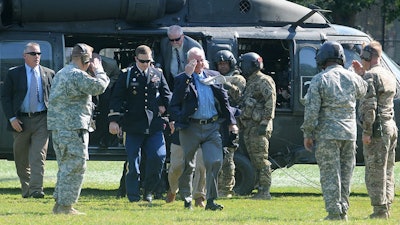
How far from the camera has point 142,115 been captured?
598 inches

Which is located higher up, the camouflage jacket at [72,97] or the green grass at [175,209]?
the camouflage jacket at [72,97]

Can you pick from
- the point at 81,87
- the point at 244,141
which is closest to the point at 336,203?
the point at 81,87

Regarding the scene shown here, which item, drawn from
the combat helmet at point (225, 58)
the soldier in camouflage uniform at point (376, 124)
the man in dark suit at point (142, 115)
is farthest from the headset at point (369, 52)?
the combat helmet at point (225, 58)

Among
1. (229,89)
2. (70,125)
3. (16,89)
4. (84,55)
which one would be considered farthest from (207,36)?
(70,125)

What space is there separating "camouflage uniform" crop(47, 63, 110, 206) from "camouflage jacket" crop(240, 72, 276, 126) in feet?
13.3

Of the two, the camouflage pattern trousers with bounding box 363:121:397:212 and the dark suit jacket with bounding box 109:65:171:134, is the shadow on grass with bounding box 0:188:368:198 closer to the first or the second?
the dark suit jacket with bounding box 109:65:171:134

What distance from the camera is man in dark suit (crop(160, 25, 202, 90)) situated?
645 inches

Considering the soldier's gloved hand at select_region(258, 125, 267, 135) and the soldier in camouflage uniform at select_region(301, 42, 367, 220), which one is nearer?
the soldier in camouflage uniform at select_region(301, 42, 367, 220)

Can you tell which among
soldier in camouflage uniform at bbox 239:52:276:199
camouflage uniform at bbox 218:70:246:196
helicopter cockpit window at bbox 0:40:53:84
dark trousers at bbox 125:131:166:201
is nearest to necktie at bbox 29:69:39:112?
helicopter cockpit window at bbox 0:40:53:84

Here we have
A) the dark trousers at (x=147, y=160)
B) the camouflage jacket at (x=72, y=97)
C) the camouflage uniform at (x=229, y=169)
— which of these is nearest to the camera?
the camouflage jacket at (x=72, y=97)

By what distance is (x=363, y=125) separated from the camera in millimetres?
13258

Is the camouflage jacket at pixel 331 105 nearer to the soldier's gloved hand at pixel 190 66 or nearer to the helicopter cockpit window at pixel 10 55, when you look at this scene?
the soldier's gloved hand at pixel 190 66

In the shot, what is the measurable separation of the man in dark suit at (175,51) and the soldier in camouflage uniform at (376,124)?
3.51 m

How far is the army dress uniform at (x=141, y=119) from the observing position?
1511cm
